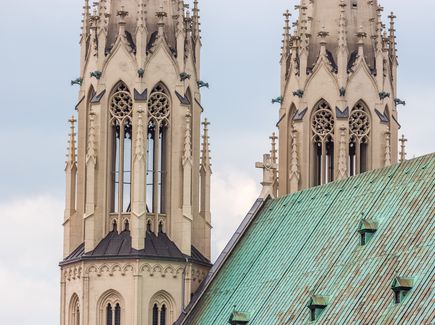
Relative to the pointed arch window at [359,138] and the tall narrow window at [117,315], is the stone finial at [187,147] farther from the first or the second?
the pointed arch window at [359,138]

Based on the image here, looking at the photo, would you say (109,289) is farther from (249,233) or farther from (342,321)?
(342,321)

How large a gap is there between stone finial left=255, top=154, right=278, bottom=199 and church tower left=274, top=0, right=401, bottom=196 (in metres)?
3.39

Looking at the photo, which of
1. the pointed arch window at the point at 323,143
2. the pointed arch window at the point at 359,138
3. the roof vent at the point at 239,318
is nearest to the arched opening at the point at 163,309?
the roof vent at the point at 239,318

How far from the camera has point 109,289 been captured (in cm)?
8650

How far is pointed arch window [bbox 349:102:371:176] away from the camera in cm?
9469

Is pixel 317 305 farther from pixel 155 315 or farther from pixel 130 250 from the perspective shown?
pixel 130 250

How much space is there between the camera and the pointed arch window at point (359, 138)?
9469 centimetres

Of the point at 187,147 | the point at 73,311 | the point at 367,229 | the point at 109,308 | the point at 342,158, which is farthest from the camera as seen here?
the point at 342,158

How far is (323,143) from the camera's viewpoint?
9469 centimetres

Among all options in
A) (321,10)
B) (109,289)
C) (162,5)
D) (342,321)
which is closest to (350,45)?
(321,10)

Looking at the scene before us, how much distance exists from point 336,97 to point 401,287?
24.6 metres

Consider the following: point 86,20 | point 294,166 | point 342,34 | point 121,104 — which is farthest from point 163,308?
point 342,34

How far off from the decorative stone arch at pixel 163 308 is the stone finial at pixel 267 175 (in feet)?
18.1

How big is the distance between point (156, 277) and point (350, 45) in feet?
47.9
